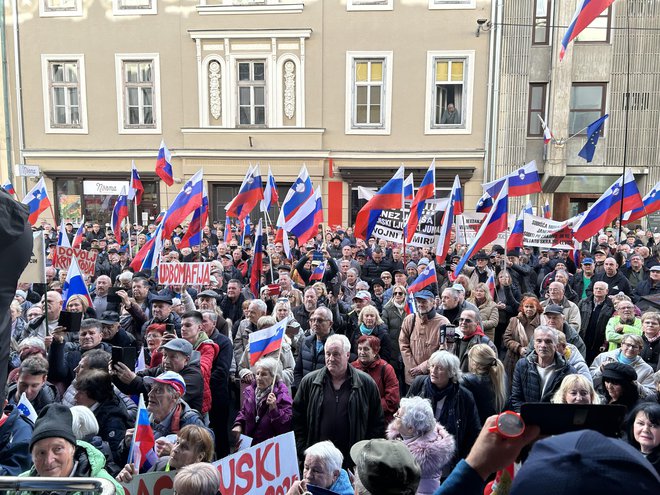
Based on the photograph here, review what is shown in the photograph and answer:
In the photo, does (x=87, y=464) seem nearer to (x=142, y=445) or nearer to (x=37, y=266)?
(x=142, y=445)

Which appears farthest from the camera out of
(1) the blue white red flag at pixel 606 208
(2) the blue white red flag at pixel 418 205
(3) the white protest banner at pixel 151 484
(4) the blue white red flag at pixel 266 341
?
(1) the blue white red flag at pixel 606 208

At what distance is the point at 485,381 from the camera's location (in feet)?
13.7

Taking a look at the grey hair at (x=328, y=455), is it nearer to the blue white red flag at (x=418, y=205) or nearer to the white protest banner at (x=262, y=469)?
the white protest banner at (x=262, y=469)

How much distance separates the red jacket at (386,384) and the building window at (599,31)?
18388mm

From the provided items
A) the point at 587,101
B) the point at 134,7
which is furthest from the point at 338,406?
the point at 134,7

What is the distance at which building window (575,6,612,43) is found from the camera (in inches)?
734

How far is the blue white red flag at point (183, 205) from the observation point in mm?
9336

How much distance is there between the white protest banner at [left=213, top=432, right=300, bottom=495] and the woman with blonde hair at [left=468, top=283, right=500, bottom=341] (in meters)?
3.72

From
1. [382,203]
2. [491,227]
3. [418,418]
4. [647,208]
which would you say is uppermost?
[382,203]

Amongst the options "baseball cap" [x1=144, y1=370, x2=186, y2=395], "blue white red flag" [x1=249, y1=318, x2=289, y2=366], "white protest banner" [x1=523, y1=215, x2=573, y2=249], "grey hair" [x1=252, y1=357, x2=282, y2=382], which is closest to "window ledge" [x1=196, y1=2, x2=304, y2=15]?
"white protest banner" [x1=523, y1=215, x2=573, y2=249]

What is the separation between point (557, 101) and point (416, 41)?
17.9ft

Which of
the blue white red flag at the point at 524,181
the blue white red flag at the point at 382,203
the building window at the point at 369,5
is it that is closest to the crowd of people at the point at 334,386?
the blue white red flag at the point at 382,203

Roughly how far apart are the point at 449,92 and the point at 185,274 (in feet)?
50.1

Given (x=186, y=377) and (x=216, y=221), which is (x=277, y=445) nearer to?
(x=186, y=377)
